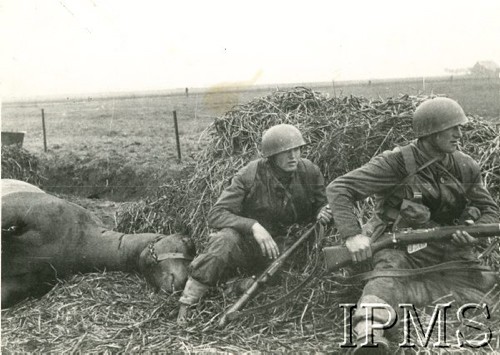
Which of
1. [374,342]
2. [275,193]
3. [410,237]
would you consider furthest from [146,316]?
[410,237]

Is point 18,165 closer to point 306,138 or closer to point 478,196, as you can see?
point 306,138

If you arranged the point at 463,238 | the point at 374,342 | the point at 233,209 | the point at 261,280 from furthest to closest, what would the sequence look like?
the point at 233,209
the point at 261,280
the point at 463,238
the point at 374,342

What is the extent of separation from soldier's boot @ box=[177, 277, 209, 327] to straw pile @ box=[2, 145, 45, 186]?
4221mm

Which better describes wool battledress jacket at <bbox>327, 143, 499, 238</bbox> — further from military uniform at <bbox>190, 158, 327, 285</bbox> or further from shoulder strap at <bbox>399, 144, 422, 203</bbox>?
military uniform at <bbox>190, 158, 327, 285</bbox>

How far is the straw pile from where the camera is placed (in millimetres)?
7207

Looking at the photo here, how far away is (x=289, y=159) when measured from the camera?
157 inches

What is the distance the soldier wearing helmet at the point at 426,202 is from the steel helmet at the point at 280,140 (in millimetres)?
575

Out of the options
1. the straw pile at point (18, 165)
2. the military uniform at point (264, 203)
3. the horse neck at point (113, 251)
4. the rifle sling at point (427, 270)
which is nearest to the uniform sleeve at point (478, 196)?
the rifle sling at point (427, 270)

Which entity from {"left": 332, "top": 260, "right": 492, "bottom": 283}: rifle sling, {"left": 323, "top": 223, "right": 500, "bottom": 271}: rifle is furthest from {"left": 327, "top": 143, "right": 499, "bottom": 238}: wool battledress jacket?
{"left": 332, "top": 260, "right": 492, "bottom": 283}: rifle sling

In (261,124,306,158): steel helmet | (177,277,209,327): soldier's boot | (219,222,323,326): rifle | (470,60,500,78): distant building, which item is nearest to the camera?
(219,222,323,326): rifle

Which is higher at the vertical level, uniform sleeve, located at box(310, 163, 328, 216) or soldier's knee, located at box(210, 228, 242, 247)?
uniform sleeve, located at box(310, 163, 328, 216)

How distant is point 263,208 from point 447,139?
1.30m

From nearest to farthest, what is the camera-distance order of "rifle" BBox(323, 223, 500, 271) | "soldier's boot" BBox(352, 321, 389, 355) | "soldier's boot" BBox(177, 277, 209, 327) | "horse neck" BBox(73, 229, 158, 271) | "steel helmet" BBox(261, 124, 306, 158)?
1. "soldier's boot" BBox(352, 321, 389, 355)
2. "rifle" BBox(323, 223, 500, 271)
3. "soldier's boot" BBox(177, 277, 209, 327)
4. "steel helmet" BBox(261, 124, 306, 158)
5. "horse neck" BBox(73, 229, 158, 271)

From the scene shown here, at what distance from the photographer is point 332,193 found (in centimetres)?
351
